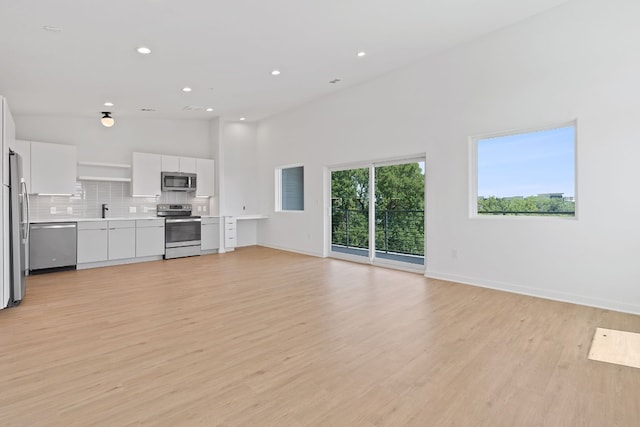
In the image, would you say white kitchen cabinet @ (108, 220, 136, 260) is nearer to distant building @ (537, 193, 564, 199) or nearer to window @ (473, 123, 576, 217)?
window @ (473, 123, 576, 217)

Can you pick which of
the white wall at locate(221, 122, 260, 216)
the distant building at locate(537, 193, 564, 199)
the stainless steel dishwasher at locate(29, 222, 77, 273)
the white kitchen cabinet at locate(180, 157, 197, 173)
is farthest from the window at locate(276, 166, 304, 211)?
the distant building at locate(537, 193, 564, 199)

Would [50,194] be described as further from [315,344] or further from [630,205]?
[630,205]

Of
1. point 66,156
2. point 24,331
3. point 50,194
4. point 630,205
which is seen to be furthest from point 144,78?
point 630,205

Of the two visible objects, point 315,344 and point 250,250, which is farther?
point 250,250

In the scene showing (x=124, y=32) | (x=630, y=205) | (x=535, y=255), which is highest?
(x=124, y=32)

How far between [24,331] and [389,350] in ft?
10.7

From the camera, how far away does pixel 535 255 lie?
13.3 feet

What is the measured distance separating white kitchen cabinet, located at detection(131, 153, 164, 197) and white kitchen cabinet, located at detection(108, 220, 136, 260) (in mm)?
786

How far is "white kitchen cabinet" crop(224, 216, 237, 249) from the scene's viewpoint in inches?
311

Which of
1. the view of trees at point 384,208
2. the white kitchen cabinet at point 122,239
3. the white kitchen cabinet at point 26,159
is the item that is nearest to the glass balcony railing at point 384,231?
the view of trees at point 384,208

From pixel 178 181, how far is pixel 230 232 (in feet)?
5.48

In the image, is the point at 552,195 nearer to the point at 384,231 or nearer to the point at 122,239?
A: the point at 384,231

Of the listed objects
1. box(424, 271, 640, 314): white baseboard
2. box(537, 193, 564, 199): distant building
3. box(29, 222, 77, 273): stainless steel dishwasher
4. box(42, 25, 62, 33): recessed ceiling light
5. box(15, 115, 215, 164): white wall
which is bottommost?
box(424, 271, 640, 314): white baseboard

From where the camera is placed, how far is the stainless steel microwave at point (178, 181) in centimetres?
713
